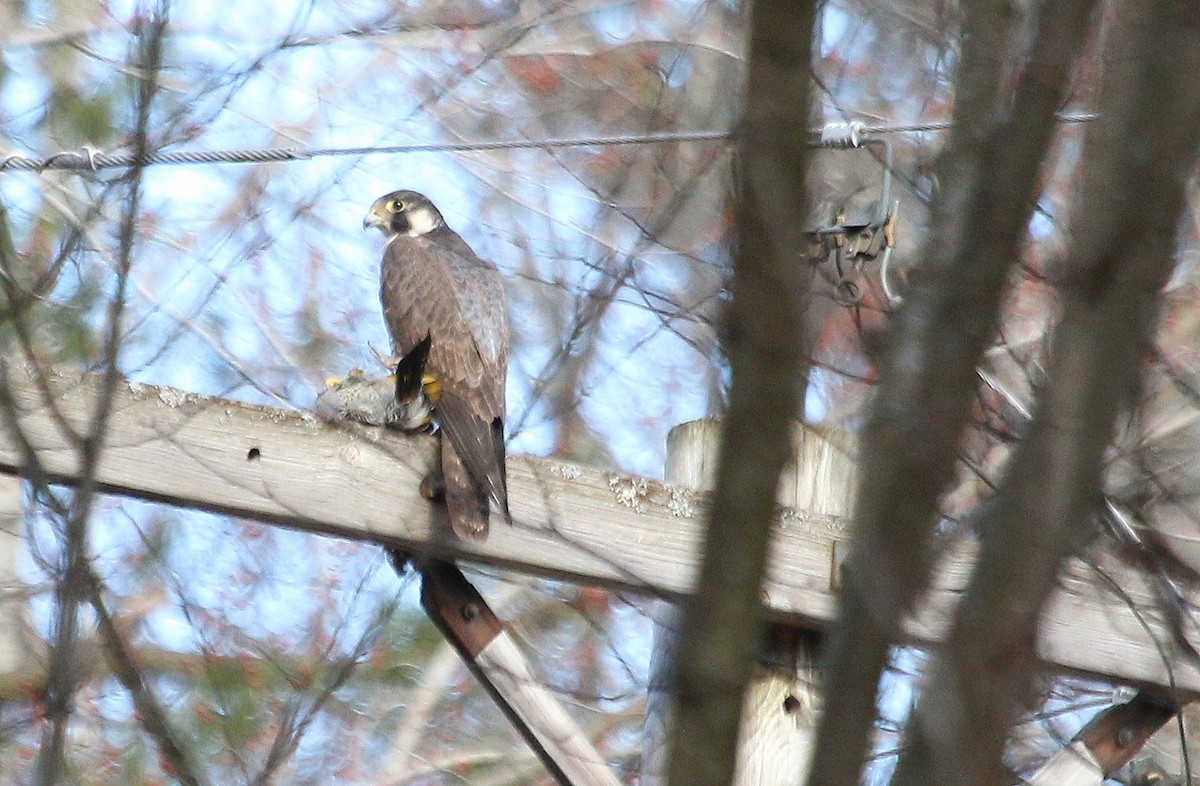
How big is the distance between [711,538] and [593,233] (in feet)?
13.9

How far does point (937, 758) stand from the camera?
152 cm

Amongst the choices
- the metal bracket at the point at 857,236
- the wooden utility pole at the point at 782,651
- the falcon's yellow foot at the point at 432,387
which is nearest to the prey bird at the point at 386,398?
the falcon's yellow foot at the point at 432,387

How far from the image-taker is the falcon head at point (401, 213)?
629 centimetres

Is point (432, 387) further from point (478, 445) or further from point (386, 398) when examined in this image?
point (478, 445)

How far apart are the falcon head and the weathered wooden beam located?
2678 millimetres

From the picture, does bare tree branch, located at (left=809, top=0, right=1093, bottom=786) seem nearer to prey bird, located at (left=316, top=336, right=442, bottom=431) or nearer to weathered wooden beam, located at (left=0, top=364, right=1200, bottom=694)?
weathered wooden beam, located at (left=0, top=364, right=1200, bottom=694)

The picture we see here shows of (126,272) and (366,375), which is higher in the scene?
(366,375)

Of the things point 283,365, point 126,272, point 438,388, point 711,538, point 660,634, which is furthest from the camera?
point 283,365

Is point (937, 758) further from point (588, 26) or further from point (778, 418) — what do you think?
point (588, 26)

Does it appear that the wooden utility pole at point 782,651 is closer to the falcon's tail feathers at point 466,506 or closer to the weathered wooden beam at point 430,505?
the weathered wooden beam at point 430,505

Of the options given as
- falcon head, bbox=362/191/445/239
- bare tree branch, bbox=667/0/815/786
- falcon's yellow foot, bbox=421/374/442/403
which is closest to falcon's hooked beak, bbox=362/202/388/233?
falcon head, bbox=362/191/445/239

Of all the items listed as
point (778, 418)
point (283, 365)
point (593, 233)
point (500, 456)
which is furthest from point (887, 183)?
point (283, 365)

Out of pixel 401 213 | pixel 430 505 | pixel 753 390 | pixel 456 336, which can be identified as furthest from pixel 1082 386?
pixel 401 213

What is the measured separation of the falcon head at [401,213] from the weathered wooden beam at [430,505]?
268 centimetres
